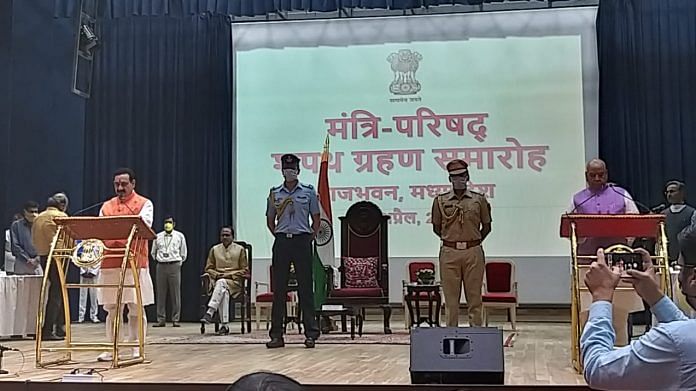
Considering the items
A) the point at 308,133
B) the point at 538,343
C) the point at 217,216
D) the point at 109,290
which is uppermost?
the point at 308,133

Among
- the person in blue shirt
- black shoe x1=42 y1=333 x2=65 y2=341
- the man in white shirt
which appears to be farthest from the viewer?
the man in white shirt

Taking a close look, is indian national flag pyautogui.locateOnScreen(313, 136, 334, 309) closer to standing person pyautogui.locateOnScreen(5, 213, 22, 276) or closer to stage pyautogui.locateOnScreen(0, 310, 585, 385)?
stage pyautogui.locateOnScreen(0, 310, 585, 385)

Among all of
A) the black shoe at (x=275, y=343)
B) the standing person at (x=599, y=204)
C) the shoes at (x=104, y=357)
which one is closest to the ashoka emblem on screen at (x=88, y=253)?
the shoes at (x=104, y=357)

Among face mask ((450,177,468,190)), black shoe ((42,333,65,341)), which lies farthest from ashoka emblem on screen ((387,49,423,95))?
black shoe ((42,333,65,341))

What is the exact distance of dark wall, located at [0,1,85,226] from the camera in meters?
9.21

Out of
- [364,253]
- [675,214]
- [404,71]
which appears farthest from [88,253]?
[404,71]

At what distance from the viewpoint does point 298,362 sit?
5.06 meters

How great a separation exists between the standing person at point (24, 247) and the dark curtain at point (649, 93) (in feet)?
19.4

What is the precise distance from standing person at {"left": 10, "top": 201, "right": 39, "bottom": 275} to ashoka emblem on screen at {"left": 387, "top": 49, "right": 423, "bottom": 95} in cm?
404

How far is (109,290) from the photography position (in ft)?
17.4

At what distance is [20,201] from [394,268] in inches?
165

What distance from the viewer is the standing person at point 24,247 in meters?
7.75

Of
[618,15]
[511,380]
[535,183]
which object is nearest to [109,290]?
[511,380]

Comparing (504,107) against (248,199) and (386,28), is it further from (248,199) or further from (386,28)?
(248,199)
